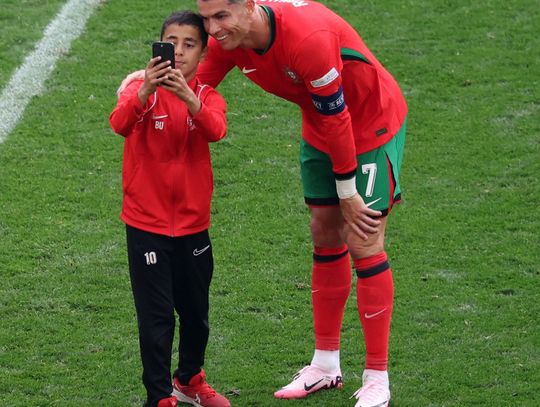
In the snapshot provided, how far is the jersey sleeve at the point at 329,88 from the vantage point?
16.4ft

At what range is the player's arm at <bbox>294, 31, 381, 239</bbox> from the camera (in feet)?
16.4

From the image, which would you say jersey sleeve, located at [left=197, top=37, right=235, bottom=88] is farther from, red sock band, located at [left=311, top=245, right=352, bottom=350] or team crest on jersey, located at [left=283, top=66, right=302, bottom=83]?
red sock band, located at [left=311, top=245, right=352, bottom=350]

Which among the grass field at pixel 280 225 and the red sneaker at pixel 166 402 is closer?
the red sneaker at pixel 166 402

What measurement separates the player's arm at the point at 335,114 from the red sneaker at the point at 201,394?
0.92 metres

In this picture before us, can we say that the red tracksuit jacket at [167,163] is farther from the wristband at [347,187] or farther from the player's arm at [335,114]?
the wristband at [347,187]

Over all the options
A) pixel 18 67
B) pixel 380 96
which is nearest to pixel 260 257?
pixel 380 96

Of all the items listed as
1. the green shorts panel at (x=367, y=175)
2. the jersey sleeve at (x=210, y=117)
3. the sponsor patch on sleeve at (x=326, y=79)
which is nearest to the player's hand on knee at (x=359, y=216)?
the green shorts panel at (x=367, y=175)

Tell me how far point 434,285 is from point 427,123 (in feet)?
7.46

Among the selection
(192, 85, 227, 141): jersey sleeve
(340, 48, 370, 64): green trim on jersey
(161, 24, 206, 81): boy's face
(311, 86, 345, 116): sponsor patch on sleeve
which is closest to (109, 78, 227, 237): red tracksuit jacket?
(192, 85, 227, 141): jersey sleeve

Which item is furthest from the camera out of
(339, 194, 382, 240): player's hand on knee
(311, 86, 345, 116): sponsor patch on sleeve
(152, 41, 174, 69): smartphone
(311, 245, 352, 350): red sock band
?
(311, 245, 352, 350): red sock band

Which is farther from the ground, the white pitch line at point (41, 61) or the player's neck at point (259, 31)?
the player's neck at point (259, 31)

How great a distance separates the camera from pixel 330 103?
16.6ft

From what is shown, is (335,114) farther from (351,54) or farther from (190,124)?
(190,124)

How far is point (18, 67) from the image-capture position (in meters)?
9.31
